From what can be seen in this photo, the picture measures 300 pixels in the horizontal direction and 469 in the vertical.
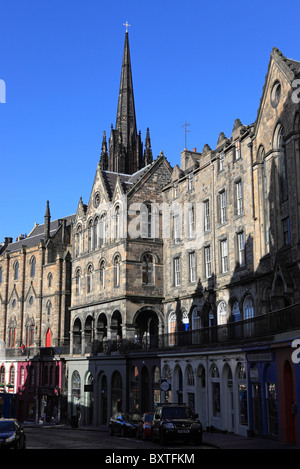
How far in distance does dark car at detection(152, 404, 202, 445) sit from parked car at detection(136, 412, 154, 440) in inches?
78.9

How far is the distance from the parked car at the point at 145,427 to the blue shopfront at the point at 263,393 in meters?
4.75

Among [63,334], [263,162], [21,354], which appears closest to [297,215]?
[263,162]

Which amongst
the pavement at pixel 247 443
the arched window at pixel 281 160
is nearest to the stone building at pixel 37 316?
the arched window at pixel 281 160

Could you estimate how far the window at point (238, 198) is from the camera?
38.1 metres

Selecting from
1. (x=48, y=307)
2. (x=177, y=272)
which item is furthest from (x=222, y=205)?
(x=48, y=307)

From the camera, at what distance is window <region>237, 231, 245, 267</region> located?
1480 inches

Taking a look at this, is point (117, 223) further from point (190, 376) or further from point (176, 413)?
point (176, 413)

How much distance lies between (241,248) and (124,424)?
488 inches

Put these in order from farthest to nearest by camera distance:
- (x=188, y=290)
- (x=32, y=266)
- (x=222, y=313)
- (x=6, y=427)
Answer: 1. (x=32, y=266)
2. (x=188, y=290)
3. (x=222, y=313)
4. (x=6, y=427)

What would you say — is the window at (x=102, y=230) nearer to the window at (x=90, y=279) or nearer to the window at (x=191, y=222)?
the window at (x=90, y=279)

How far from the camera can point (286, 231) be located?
32.3 metres

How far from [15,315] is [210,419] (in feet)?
135

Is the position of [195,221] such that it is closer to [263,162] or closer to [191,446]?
[263,162]

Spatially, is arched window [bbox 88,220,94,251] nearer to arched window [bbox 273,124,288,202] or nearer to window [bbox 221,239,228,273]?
window [bbox 221,239,228,273]
